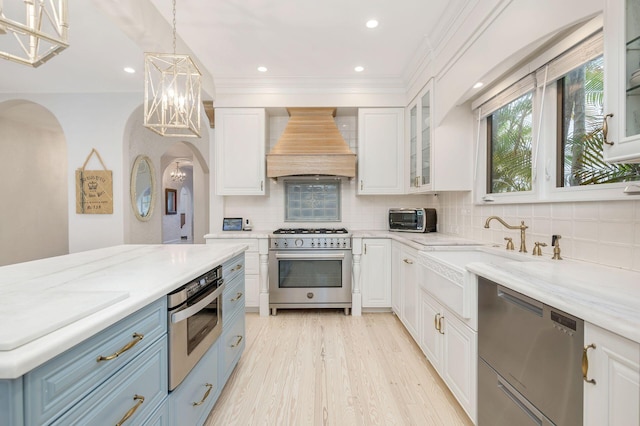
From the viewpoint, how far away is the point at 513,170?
7.12 feet

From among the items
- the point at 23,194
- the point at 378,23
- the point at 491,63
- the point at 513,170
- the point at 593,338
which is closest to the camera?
the point at 593,338

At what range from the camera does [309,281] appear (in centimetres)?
323

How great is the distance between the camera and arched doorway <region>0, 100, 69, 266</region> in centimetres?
446

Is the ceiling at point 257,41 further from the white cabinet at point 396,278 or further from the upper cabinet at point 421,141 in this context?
the white cabinet at point 396,278

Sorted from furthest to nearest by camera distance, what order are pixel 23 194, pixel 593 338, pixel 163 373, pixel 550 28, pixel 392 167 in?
pixel 23 194 < pixel 392 167 < pixel 550 28 < pixel 163 373 < pixel 593 338

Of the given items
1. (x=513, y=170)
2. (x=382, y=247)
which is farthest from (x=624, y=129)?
(x=382, y=247)

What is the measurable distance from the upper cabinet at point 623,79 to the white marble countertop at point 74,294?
1.72m

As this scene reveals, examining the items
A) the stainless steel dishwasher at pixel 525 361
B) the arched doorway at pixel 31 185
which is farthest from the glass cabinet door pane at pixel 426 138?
the arched doorway at pixel 31 185

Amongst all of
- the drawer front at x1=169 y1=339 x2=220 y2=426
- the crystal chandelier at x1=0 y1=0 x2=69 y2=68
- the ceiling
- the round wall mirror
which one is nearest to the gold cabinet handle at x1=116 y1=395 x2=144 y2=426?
the drawer front at x1=169 y1=339 x2=220 y2=426

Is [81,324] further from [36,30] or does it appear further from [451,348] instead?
[451,348]

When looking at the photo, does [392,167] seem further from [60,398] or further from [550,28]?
[60,398]

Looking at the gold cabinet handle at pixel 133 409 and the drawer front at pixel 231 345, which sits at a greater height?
the gold cabinet handle at pixel 133 409

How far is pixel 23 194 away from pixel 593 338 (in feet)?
22.8

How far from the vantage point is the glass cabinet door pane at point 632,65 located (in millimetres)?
955
